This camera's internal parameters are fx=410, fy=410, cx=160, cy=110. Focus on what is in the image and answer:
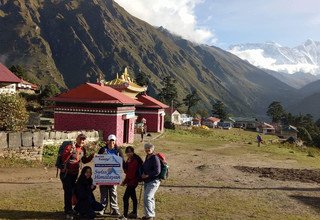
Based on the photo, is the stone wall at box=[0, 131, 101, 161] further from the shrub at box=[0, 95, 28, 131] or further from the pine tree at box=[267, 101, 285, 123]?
the pine tree at box=[267, 101, 285, 123]

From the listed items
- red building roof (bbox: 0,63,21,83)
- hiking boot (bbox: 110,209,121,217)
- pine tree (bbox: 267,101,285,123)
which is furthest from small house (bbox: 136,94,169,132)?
pine tree (bbox: 267,101,285,123)

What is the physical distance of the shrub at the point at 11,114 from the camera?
25414mm

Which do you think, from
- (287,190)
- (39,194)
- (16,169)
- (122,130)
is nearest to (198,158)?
(122,130)

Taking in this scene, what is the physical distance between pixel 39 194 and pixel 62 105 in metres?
19.5

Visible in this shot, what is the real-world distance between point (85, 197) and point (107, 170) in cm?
95

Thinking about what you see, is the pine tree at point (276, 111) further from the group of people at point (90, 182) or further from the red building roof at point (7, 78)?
the group of people at point (90, 182)

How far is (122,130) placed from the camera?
33938mm

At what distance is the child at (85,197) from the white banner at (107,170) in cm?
22

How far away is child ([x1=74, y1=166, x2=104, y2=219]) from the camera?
11.3 meters

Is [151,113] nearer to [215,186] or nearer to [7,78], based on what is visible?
[7,78]

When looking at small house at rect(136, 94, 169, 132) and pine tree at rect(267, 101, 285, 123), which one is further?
pine tree at rect(267, 101, 285, 123)

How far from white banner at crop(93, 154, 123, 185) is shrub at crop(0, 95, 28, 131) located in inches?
592

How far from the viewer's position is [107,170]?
11555 millimetres

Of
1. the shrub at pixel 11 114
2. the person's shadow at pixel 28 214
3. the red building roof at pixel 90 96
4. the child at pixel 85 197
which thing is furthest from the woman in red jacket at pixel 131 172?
the red building roof at pixel 90 96
